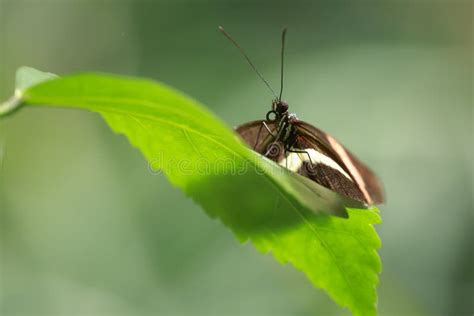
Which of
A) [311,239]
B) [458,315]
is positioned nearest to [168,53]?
[458,315]

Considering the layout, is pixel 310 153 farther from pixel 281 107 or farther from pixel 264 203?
pixel 264 203

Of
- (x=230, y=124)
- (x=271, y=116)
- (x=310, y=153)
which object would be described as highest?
(x=271, y=116)

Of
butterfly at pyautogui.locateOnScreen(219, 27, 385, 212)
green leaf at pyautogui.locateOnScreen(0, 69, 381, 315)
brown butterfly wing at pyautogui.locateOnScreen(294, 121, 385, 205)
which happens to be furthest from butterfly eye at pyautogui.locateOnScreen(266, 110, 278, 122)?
green leaf at pyautogui.locateOnScreen(0, 69, 381, 315)

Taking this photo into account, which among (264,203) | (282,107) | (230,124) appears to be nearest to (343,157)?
(282,107)

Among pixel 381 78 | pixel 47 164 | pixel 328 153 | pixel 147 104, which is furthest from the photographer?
pixel 381 78

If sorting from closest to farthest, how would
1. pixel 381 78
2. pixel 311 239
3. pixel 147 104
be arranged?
pixel 147 104 → pixel 311 239 → pixel 381 78

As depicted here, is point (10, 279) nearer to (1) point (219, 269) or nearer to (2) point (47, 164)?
(2) point (47, 164)
